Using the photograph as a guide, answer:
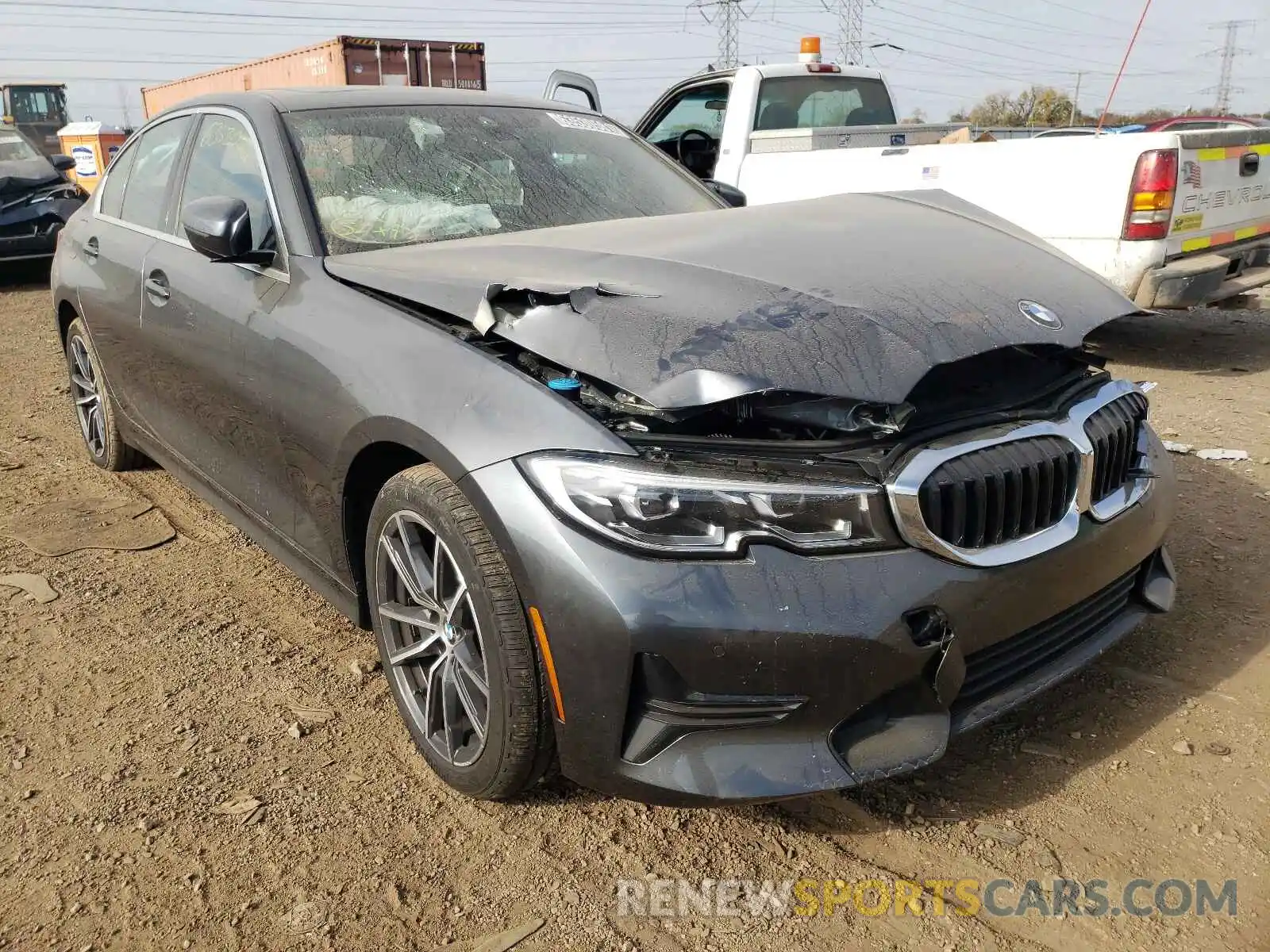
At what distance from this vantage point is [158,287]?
3.57m

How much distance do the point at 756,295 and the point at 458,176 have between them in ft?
4.66

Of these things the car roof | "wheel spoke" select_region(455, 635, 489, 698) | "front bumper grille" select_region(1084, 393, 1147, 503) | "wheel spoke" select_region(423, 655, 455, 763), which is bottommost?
"wheel spoke" select_region(423, 655, 455, 763)

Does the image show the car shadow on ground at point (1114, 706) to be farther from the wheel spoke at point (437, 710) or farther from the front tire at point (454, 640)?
the wheel spoke at point (437, 710)

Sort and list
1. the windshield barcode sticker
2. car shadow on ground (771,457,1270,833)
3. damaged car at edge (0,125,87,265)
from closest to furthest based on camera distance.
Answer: car shadow on ground (771,457,1270,833)
the windshield barcode sticker
damaged car at edge (0,125,87,265)

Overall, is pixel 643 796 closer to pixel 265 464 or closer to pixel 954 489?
pixel 954 489

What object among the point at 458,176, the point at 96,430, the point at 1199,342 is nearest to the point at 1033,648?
the point at 458,176

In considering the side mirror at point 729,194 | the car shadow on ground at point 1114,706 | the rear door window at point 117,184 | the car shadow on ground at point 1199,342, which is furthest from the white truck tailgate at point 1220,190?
the rear door window at point 117,184

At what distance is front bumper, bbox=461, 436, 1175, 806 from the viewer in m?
1.87

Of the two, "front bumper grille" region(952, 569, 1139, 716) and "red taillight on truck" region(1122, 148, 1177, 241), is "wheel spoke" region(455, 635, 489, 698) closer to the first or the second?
"front bumper grille" region(952, 569, 1139, 716)

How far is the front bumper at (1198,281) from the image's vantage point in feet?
19.3

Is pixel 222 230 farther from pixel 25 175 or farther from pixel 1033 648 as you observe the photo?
pixel 25 175

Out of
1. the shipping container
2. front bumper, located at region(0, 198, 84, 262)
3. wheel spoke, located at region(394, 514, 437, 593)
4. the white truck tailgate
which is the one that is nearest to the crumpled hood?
front bumper, located at region(0, 198, 84, 262)

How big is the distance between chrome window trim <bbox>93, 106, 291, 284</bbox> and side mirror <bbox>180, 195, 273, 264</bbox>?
2.2 inches

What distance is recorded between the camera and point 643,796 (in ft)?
6.50
